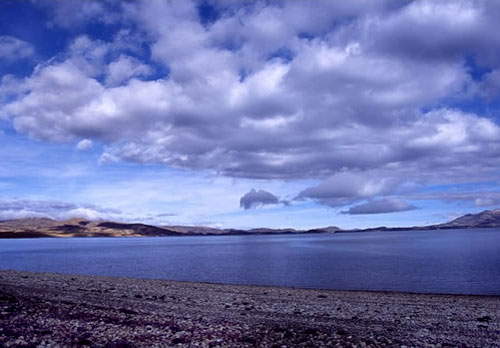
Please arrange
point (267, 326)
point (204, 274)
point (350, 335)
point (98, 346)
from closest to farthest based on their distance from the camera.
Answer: point (98, 346)
point (350, 335)
point (267, 326)
point (204, 274)

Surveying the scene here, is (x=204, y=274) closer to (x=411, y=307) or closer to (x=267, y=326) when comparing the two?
(x=411, y=307)

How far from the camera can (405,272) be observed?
212ft

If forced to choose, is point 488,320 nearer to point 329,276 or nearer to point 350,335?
point 350,335

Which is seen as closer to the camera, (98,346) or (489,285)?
(98,346)

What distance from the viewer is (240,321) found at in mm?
23719

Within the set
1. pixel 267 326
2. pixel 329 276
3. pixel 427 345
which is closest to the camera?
pixel 427 345

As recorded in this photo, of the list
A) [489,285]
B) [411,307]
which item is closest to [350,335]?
[411,307]

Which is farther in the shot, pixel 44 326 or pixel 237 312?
pixel 237 312

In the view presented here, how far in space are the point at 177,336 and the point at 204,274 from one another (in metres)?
49.6

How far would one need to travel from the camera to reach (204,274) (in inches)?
2657

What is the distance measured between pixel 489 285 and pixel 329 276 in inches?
813

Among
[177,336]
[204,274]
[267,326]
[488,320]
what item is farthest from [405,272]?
[177,336]

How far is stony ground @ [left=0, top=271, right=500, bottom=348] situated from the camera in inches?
722

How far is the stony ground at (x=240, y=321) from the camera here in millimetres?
18328
